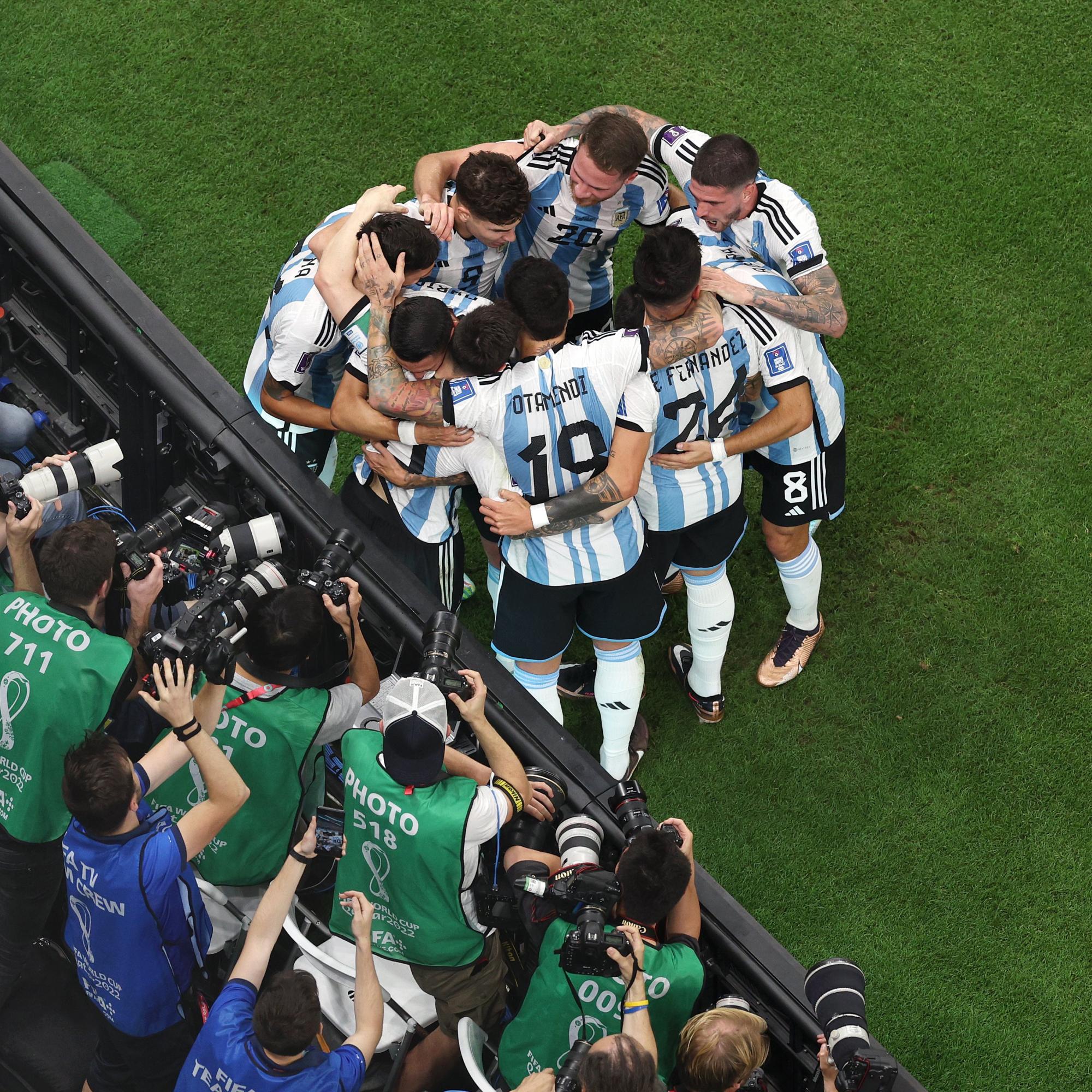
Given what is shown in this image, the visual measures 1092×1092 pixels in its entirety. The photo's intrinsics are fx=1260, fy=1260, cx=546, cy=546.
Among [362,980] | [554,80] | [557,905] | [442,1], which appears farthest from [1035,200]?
[362,980]

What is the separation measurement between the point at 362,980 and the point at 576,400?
1625 millimetres

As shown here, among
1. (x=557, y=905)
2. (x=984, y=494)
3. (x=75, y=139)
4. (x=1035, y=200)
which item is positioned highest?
(x=1035, y=200)

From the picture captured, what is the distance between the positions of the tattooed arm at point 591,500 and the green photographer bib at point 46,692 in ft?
3.61

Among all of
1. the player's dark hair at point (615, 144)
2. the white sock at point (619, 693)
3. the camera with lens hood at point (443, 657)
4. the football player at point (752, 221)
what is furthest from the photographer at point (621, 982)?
the player's dark hair at point (615, 144)

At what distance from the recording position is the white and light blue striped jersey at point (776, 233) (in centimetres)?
398

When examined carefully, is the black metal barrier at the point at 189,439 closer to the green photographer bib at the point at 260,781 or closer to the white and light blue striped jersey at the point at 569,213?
the green photographer bib at the point at 260,781

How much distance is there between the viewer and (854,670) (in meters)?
4.75

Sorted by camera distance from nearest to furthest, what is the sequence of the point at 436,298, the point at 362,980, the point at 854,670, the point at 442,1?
the point at 362,980, the point at 436,298, the point at 854,670, the point at 442,1

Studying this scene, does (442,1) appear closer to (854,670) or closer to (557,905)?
(854,670)

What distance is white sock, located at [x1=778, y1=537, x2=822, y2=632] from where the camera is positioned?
448 cm

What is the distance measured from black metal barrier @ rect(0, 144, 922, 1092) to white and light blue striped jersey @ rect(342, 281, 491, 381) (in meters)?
0.44

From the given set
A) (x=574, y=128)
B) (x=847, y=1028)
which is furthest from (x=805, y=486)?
(x=847, y=1028)

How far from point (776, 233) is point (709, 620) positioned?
131cm

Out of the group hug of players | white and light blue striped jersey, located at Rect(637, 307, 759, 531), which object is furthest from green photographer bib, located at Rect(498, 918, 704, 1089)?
white and light blue striped jersey, located at Rect(637, 307, 759, 531)
